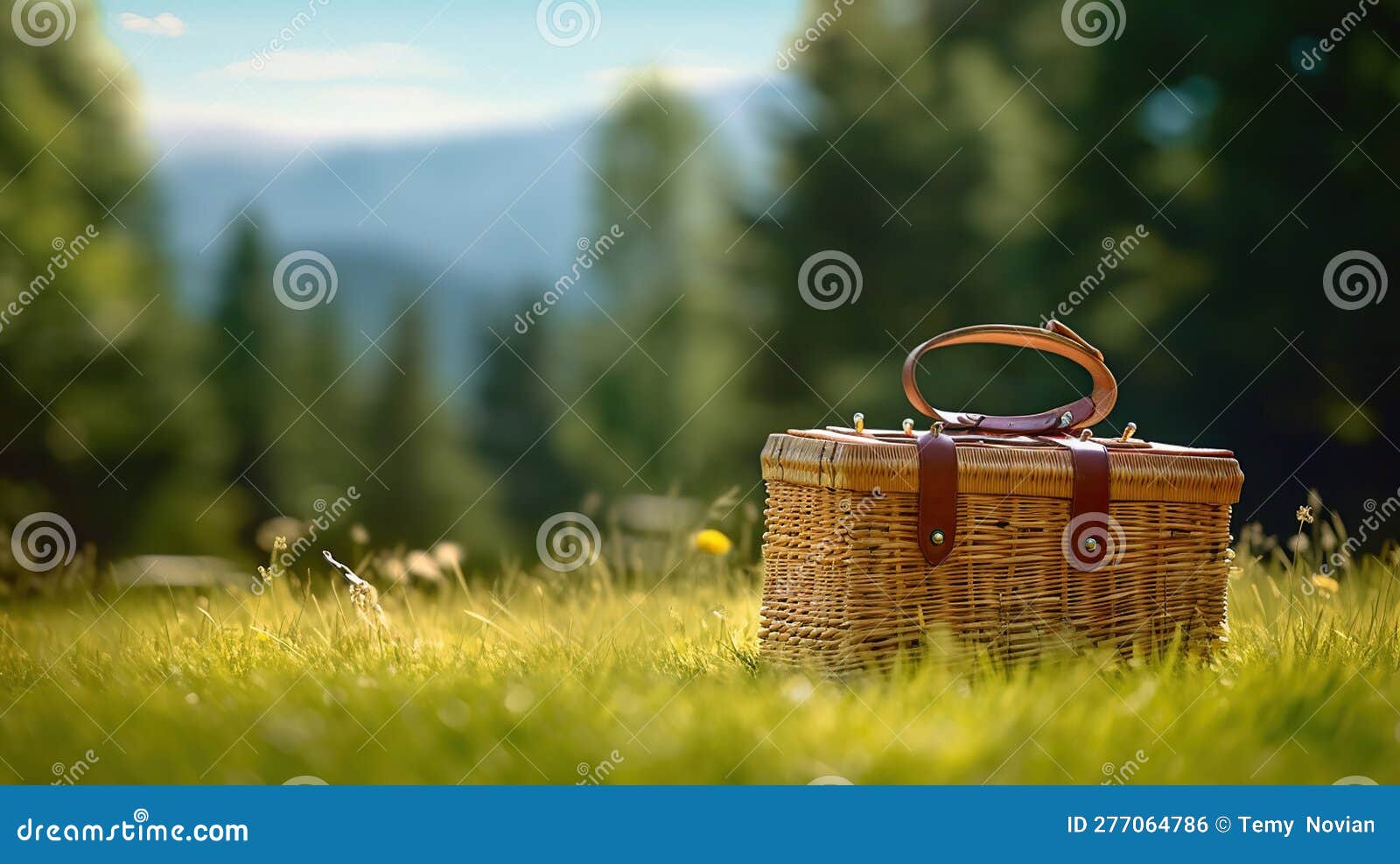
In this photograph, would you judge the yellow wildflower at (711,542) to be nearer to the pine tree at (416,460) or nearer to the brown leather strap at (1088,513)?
the brown leather strap at (1088,513)

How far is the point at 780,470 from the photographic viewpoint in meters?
3.64

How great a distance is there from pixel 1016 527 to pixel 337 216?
1916cm

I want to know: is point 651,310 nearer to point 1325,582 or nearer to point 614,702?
point 1325,582

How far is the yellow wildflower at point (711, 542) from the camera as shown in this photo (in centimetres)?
446

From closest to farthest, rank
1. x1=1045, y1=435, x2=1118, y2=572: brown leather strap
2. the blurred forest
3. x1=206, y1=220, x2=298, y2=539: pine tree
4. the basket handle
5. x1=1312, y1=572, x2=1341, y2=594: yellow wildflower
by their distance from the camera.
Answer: x1=1045, y1=435, x2=1118, y2=572: brown leather strap
the basket handle
x1=1312, y1=572, x2=1341, y2=594: yellow wildflower
the blurred forest
x1=206, y1=220, x2=298, y2=539: pine tree

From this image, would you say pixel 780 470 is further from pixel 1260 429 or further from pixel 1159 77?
pixel 1159 77

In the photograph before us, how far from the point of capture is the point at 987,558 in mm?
3471

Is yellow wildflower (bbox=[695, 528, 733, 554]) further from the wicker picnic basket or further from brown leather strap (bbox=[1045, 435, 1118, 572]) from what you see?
brown leather strap (bbox=[1045, 435, 1118, 572])

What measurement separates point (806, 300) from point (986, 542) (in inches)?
357

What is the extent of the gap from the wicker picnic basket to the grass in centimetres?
13

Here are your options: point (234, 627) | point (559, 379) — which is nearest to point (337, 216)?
point (559, 379)

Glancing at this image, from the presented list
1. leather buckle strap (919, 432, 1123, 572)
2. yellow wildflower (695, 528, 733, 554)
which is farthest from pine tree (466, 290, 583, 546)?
leather buckle strap (919, 432, 1123, 572)

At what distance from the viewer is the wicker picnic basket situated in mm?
3391

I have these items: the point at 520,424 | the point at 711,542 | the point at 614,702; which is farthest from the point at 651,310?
the point at 614,702
